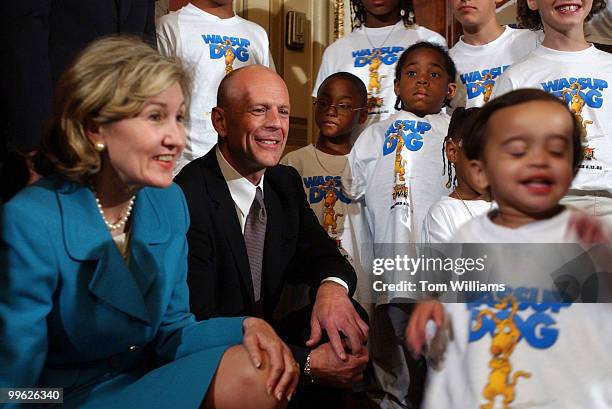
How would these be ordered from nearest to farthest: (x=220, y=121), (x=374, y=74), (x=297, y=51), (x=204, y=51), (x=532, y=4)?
(x=220, y=121), (x=532, y=4), (x=204, y=51), (x=374, y=74), (x=297, y=51)

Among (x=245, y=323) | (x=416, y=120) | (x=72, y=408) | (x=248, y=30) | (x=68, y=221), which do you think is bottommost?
(x=72, y=408)

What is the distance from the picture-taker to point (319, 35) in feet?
10.5

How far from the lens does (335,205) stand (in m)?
2.45

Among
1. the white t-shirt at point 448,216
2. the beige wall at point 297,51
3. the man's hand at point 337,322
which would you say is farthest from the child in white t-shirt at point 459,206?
the beige wall at point 297,51

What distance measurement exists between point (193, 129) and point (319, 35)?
1.02 metres

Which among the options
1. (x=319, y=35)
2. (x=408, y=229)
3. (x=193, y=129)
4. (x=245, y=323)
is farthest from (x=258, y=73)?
(x=319, y=35)

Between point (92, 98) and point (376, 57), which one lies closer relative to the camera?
point (92, 98)

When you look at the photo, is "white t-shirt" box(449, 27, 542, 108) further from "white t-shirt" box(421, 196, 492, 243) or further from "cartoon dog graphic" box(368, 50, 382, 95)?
"white t-shirt" box(421, 196, 492, 243)

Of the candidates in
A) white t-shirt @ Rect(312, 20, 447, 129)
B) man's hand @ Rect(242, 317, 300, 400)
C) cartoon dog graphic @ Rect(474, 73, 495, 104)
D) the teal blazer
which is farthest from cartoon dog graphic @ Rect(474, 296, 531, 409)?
white t-shirt @ Rect(312, 20, 447, 129)

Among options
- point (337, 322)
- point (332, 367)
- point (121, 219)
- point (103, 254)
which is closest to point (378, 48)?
point (337, 322)

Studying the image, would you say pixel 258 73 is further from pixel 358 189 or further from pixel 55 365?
pixel 55 365

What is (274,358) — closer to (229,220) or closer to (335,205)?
(229,220)

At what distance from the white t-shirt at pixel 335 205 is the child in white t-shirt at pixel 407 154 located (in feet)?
0.12

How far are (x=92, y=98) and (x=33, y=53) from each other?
0.41 meters
